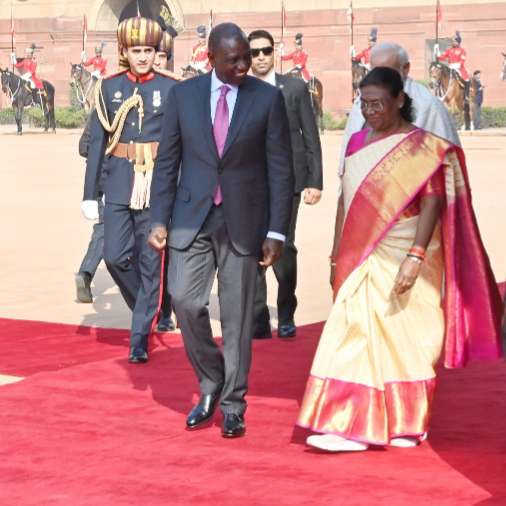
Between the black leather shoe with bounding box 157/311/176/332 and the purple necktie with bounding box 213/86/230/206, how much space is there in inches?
107

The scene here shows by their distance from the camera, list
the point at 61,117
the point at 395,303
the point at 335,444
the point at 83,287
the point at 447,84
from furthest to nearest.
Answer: the point at 61,117 → the point at 447,84 → the point at 83,287 → the point at 395,303 → the point at 335,444

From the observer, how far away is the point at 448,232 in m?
4.97

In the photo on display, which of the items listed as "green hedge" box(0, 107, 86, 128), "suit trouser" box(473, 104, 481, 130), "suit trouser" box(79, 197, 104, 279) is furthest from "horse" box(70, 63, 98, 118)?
"suit trouser" box(79, 197, 104, 279)

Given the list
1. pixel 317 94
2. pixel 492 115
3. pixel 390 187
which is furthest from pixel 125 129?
pixel 492 115

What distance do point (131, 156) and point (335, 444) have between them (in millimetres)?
2679

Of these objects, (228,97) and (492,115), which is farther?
(492,115)

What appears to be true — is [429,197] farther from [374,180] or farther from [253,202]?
[253,202]

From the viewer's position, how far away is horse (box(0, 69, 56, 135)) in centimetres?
3506

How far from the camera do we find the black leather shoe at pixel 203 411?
517cm

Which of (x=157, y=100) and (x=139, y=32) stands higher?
(x=139, y=32)

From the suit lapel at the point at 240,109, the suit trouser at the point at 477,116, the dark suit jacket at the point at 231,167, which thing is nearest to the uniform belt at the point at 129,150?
the dark suit jacket at the point at 231,167

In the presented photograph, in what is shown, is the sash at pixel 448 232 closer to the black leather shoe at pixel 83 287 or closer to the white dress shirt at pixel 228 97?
the white dress shirt at pixel 228 97

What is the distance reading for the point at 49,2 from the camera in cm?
4350

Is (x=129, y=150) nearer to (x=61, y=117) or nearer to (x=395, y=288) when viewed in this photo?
Answer: (x=395, y=288)
